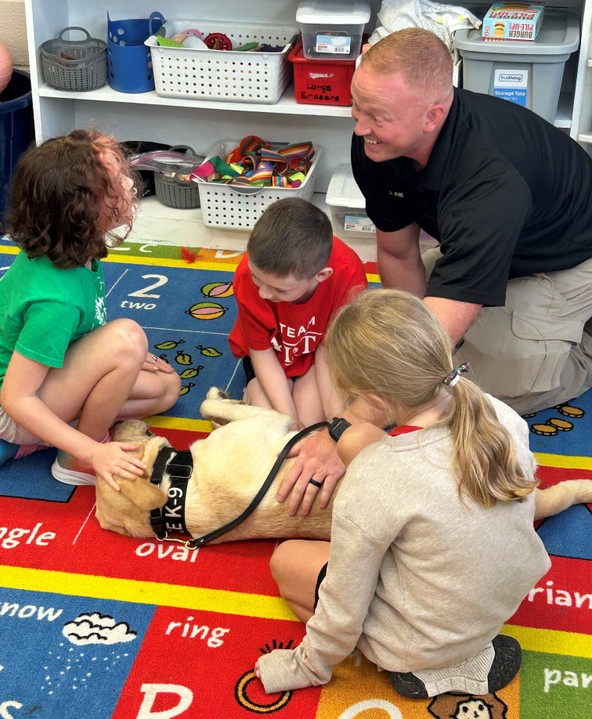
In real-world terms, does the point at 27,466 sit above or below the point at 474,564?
below

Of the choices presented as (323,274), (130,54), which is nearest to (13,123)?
(130,54)

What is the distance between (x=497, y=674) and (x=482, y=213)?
83cm

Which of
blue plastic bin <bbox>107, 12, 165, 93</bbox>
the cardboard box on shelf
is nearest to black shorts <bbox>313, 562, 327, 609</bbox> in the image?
the cardboard box on shelf

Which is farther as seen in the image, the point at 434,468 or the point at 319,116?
the point at 319,116

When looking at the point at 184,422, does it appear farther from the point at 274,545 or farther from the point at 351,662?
the point at 351,662

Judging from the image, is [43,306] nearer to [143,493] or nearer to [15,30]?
[143,493]

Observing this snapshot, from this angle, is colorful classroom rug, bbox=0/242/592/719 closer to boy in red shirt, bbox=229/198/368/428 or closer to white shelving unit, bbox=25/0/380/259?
boy in red shirt, bbox=229/198/368/428

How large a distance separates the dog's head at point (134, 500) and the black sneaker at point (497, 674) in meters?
0.51

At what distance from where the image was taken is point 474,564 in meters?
1.21

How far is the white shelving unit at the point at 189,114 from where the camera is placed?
8.84 ft

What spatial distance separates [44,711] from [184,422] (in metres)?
0.77

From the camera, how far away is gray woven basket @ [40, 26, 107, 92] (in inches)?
106

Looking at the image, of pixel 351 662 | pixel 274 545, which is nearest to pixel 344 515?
pixel 351 662

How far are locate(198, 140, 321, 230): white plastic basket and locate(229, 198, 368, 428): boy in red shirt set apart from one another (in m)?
0.80
